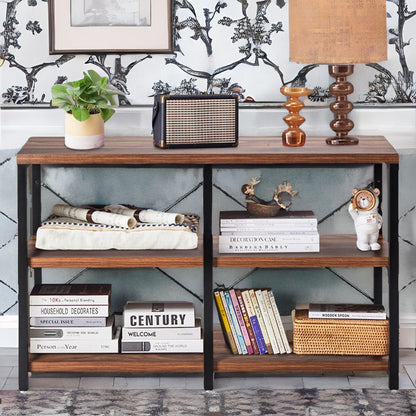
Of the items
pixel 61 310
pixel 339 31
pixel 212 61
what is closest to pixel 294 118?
pixel 339 31

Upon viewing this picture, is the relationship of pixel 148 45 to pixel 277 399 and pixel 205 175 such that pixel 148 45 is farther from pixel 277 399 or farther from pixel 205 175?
pixel 277 399

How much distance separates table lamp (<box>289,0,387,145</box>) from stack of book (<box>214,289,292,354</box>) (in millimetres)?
912

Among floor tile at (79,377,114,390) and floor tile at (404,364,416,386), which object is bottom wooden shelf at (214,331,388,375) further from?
floor tile at (79,377,114,390)

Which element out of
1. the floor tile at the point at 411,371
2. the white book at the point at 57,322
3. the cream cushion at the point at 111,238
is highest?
the cream cushion at the point at 111,238

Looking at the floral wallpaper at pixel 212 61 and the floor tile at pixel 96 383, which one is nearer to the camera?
the floor tile at pixel 96 383

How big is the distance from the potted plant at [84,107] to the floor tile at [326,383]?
3.97ft

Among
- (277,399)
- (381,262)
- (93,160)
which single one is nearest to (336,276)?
(381,262)

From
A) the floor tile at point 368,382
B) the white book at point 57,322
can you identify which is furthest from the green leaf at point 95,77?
the floor tile at point 368,382

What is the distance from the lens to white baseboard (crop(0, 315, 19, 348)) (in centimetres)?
352

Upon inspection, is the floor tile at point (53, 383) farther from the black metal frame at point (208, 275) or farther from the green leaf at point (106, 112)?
the green leaf at point (106, 112)

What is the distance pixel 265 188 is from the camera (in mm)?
3434

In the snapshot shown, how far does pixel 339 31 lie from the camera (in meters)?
2.95

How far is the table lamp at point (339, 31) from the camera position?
2930 mm

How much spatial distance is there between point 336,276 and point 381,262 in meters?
0.45
